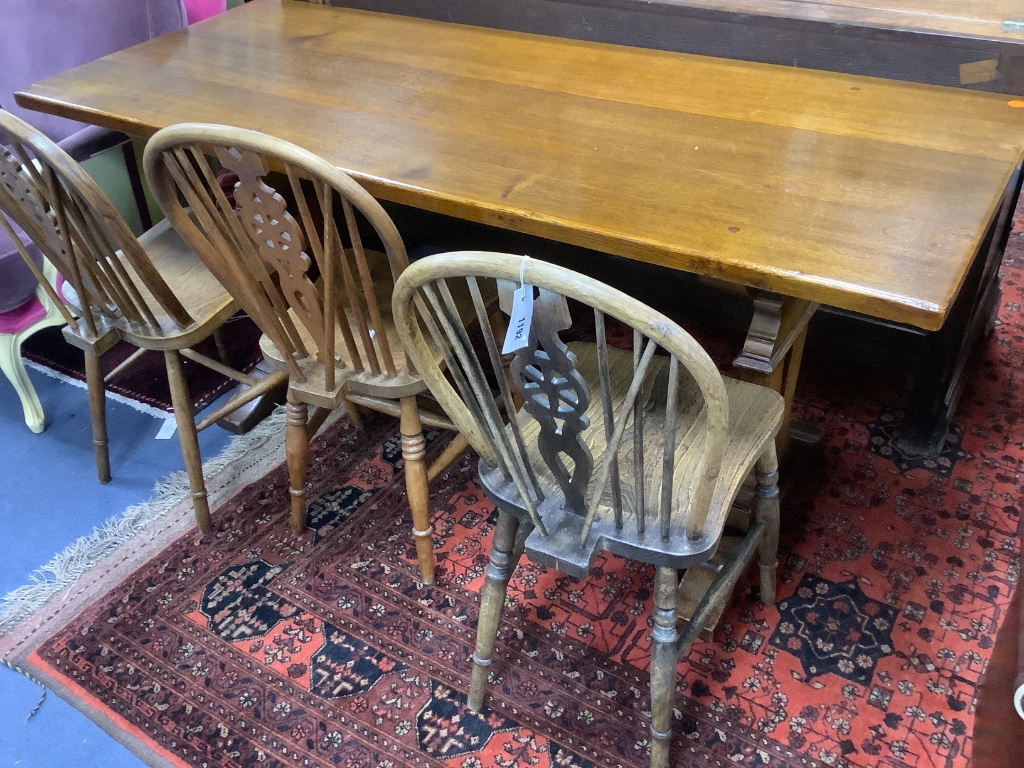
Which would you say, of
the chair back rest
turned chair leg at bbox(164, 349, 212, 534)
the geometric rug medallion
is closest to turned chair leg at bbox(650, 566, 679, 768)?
the geometric rug medallion

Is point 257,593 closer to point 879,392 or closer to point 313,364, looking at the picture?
point 313,364

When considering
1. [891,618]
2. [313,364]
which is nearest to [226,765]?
[313,364]

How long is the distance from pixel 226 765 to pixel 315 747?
0.45 feet

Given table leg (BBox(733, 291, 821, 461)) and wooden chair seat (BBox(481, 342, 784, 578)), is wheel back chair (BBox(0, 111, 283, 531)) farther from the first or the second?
table leg (BBox(733, 291, 821, 461))

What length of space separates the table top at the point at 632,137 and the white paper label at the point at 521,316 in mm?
270

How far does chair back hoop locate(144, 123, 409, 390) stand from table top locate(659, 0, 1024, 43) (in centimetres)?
85

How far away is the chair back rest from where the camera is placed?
80.6 inches

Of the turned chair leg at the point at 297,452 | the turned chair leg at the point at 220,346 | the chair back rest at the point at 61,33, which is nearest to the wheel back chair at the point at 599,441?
the turned chair leg at the point at 297,452

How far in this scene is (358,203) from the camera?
1.09 m

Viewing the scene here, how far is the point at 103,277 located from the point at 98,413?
0.45 metres

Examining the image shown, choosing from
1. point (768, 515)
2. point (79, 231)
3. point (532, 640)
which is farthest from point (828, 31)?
point (79, 231)

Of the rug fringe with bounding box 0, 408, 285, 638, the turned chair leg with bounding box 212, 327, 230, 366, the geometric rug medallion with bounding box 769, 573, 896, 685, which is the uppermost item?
the turned chair leg with bounding box 212, 327, 230, 366

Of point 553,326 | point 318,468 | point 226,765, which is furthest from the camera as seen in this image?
point 318,468

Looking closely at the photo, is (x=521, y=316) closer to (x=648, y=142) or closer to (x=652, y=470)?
(x=652, y=470)
